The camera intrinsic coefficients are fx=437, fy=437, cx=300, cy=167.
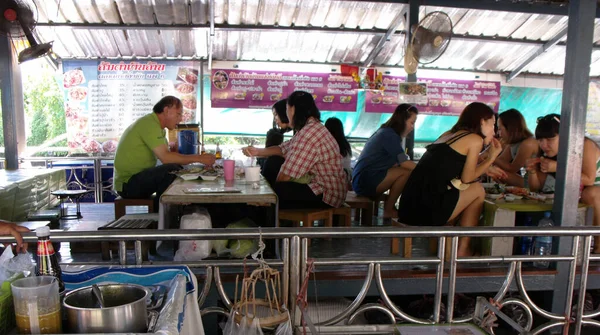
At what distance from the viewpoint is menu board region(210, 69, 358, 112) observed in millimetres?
8094

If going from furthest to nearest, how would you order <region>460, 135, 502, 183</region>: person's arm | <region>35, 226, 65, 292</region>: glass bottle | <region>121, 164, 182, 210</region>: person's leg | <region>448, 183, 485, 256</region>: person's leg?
<region>121, 164, 182, 210</region>: person's leg → <region>448, 183, 485, 256</region>: person's leg → <region>460, 135, 502, 183</region>: person's arm → <region>35, 226, 65, 292</region>: glass bottle

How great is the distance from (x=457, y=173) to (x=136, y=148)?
2645mm

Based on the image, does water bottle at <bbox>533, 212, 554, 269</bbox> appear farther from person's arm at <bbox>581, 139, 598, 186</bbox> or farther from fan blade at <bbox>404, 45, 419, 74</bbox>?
fan blade at <bbox>404, 45, 419, 74</bbox>

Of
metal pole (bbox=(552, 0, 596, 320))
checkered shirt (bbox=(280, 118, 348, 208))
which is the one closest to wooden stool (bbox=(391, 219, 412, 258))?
checkered shirt (bbox=(280, 118, 348, 208))

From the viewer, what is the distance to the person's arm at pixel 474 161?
3.22m

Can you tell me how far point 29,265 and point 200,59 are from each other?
6.93 m

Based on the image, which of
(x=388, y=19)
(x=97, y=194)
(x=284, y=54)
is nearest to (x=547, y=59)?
(x=388, y=19)

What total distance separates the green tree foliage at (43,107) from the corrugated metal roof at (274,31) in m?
1.54

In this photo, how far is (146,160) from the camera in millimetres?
3822

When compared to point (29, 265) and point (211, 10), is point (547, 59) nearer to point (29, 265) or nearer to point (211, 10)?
point (211, 10)

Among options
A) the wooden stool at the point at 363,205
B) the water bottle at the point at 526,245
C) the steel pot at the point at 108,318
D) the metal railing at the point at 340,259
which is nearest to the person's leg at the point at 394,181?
the wooden stool at the point at 363,205

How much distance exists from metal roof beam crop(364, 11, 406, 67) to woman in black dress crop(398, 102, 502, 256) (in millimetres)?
3562

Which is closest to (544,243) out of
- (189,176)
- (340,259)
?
(340,259)

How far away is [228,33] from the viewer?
7.20 metres
